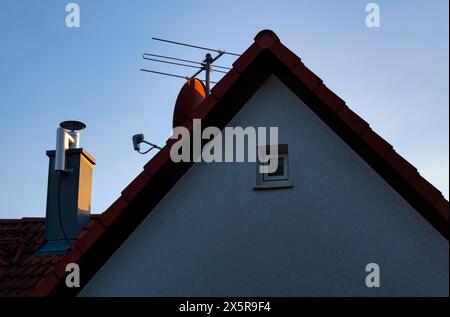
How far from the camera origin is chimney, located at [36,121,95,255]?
32.0 ft

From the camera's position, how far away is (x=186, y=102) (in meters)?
12.1

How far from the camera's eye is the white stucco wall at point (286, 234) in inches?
258

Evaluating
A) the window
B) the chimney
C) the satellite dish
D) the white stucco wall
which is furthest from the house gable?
the satellite dish

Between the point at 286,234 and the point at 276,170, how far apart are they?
781 mm

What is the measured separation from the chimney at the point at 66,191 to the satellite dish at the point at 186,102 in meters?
2.44

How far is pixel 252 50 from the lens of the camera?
24.2 feet

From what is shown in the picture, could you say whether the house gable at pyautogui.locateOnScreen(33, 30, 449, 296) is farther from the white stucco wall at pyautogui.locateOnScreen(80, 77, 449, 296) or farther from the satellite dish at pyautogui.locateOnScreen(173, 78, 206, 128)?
the satellite dish at pyautogui.locateOnScreen(173, 78, 206, 128)

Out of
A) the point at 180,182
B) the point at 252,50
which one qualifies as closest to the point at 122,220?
the point at 180,182

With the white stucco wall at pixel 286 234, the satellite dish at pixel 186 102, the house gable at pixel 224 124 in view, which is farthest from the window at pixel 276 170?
the satellite dish at pixel 186 102

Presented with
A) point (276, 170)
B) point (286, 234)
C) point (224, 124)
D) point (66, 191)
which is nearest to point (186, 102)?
point (66, 191)
